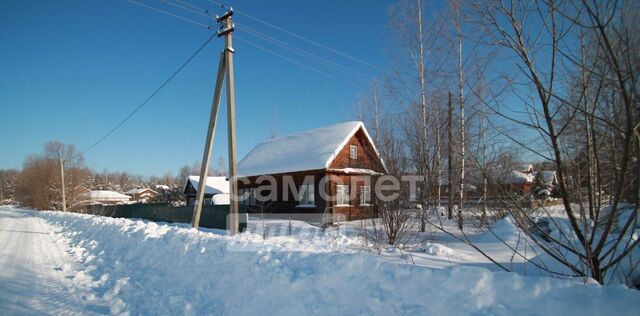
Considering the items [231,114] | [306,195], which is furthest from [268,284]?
[306,195]

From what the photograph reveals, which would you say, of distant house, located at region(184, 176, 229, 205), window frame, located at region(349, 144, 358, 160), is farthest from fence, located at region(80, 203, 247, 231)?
window frame, located at region(349, 144, 358, 160)

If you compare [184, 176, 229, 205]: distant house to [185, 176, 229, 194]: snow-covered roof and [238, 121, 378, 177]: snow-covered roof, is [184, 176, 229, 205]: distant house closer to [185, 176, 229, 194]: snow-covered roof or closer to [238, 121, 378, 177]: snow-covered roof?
[185, 176, 229, 194]: snow-covered roof

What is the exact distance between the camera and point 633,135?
2.04 m

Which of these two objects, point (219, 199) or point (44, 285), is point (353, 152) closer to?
point (219, 199)

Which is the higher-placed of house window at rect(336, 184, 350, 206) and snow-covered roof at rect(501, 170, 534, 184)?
snow-covered roof at rect(501, 170, 534, 184)

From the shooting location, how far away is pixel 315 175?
54.0 feet

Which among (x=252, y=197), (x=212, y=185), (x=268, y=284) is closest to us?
(x=268, y=284)

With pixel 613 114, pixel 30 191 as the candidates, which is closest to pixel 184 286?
pixel 613 114

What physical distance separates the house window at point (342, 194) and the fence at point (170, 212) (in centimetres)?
543

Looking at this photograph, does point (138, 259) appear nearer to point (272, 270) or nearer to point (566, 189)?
point (272, 270)

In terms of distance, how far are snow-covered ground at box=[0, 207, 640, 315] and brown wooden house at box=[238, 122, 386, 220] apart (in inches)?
355

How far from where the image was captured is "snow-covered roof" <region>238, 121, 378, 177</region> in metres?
16.3

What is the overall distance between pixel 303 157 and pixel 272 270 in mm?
13033

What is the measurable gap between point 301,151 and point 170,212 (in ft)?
30.4
